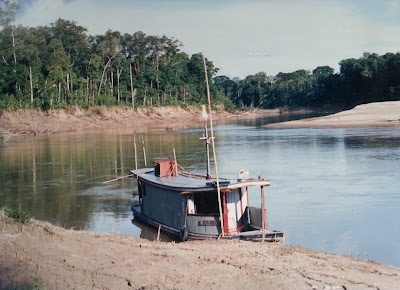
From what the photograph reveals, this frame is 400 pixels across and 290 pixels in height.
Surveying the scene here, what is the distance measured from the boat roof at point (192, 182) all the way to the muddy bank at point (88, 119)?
30.5 metres

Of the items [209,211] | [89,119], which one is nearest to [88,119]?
[89,119]

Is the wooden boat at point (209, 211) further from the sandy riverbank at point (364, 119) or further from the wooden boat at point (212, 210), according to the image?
the sandy riverbank at point (364, 119)

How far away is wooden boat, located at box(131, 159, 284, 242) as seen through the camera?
15820 mm

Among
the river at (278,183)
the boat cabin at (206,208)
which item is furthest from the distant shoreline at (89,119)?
the boat cabin at (206,208)

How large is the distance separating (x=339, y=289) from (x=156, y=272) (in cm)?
328

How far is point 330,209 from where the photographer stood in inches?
821

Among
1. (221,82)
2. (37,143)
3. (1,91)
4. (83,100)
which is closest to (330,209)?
(37,143)

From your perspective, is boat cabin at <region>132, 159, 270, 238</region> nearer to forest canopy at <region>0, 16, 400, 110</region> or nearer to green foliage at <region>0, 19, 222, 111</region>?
forest canopy at <region>0, 16, 400, 110</region>

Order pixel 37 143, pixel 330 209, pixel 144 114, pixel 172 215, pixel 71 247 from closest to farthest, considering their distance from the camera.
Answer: pixel 71 247
pixel 172 215
pixel 330 209
pixel 37 143
pixel 144 114

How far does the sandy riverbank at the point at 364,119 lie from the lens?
6310 cm

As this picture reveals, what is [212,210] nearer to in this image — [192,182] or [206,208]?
[206,208]

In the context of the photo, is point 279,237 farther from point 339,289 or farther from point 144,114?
point 144,114

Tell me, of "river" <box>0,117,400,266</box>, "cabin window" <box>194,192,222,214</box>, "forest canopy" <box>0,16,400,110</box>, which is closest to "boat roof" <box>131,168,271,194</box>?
"cabin window" <box>194,192,222,214</box>

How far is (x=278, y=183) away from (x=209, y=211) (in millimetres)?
10811
